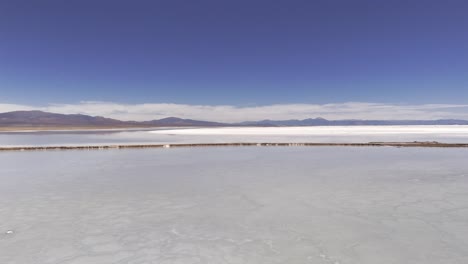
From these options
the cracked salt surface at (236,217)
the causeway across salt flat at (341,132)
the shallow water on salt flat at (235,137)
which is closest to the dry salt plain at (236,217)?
the cracked salt surface at (236,217)

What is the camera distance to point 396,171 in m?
10.6

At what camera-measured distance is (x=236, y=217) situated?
582cm

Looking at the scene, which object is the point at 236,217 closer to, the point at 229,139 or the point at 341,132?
the point at 229,139

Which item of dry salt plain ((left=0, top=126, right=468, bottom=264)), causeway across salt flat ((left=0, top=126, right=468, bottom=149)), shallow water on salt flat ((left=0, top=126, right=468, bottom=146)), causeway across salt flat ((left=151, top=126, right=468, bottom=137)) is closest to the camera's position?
dry salt plain ((left=0, top=126, right=468, bottom=264))

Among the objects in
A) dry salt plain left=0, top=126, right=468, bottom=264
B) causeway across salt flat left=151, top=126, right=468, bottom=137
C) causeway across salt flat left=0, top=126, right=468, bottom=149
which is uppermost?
causeway across salt flat left=151, top=126, right=468, bottom=137

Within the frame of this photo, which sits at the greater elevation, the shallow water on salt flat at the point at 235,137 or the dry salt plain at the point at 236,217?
the shallow water on salt flat at the point at 235,137

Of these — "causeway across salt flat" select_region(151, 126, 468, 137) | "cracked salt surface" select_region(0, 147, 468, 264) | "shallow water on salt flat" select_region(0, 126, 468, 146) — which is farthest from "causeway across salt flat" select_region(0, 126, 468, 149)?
"cracked salt surface" select_region(0, 147, 468, 264)

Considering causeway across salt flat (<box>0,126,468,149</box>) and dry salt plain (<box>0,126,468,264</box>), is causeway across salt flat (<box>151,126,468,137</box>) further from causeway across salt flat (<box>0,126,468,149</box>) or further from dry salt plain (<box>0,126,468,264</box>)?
dry salt plain (<box>0,126,468,264</box>)

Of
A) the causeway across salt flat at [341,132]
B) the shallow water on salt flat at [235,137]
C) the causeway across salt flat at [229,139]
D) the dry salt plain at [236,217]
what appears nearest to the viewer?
the dry salt plain at [236,217]

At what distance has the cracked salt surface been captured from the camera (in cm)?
428

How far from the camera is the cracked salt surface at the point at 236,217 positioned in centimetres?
428

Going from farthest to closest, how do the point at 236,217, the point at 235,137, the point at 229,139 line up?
the point at 235,137, the point at 229,139, the point at 236,217

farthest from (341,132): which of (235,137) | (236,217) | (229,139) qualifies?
(236,217)

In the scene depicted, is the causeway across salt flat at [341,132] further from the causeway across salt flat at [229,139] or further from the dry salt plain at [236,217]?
the dry salt plain at [236,217]
